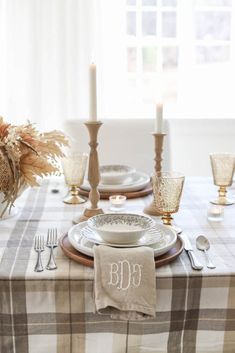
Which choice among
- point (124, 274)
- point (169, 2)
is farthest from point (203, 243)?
point (169, 2)

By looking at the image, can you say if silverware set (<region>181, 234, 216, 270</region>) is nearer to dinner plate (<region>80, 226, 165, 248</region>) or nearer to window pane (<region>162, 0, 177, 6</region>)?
dinner plate (<region>80, 226, 165, 248</region>)

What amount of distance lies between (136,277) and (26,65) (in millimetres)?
2065

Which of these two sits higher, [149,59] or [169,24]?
[169,24]

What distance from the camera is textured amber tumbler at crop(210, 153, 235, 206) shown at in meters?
1.60

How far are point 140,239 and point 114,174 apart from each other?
1.95ft

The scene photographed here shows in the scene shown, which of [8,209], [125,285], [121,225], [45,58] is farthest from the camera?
[45,58]

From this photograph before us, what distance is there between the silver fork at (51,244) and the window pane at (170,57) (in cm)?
201

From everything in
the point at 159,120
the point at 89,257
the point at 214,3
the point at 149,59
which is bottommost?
the point at 89,257

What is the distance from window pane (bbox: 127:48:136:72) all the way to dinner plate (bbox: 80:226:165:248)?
197cm

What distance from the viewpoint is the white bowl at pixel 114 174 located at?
1711 mm

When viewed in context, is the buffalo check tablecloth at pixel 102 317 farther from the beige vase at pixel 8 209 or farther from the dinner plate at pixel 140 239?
the beige vase at pixel 8 209

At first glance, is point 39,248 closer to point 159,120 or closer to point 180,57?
point 159,120

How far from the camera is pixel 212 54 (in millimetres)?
3062

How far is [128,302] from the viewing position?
1.00 metres
